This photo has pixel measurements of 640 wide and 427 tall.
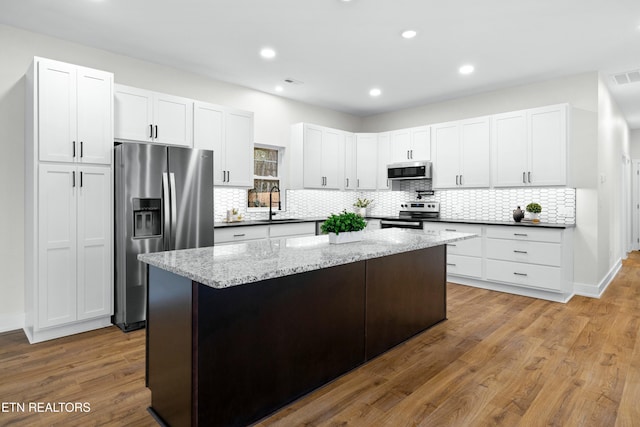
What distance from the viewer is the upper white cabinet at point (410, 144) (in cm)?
594

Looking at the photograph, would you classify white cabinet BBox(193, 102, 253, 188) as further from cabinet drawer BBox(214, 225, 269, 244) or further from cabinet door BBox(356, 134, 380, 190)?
cabinet door BBox(356, 134, 380, 190)

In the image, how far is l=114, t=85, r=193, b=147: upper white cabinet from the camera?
3.83 meters

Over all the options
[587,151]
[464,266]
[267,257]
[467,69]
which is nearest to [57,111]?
[267,257]

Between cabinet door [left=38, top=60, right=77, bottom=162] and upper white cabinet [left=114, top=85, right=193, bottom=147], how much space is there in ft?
1.55

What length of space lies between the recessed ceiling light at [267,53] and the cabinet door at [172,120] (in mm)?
1024

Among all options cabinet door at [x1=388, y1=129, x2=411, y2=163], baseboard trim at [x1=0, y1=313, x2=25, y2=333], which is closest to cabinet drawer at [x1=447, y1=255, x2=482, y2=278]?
cabinet door at [x1=388, y1=129, x2=411, y2=163]

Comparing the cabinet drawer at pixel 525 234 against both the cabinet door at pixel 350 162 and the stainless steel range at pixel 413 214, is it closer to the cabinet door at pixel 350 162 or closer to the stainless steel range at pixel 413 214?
the stainless steel range at pixel 413 214

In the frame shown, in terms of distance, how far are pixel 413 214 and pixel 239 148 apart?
314 cm

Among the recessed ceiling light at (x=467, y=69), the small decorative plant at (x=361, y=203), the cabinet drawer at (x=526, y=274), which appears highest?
the recessed ceiling light at (x=467, y=69)

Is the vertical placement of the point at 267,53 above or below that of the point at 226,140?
above

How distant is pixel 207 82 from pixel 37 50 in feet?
5.92

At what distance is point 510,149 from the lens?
5.04 metres

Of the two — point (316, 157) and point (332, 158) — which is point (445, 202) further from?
point (316, 157)

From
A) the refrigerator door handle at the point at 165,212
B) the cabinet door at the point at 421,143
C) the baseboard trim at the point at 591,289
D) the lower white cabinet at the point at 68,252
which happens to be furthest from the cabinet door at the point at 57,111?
the baseboard trim at the point at 591,289
